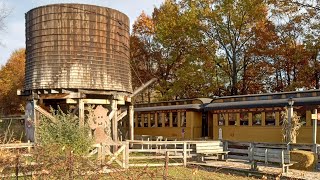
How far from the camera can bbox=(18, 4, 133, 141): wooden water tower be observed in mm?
20594

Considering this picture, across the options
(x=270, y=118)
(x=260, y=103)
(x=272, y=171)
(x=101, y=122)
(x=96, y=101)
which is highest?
(x=96, y=101)

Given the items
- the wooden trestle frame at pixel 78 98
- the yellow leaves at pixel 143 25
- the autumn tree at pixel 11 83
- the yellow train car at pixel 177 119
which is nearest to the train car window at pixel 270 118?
the yellow train car at pixel 177 119

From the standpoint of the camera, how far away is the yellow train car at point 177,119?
86.4 feet

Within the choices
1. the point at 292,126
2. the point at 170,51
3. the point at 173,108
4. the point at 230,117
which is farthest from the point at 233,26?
the point at 292,126

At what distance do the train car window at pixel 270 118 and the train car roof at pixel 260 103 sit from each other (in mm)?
472

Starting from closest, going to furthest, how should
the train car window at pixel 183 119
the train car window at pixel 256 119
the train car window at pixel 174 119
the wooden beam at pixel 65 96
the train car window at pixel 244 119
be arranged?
the wooden beam at pixel 65 96
the train car window at pixel 256 119
the train car window at pixel 244 119
the train car window at pixel 183 119
the train car window at pixel 174 119

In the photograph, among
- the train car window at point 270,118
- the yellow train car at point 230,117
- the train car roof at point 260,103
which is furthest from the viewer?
the train car window at point 270,118

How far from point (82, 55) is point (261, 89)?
1976cm

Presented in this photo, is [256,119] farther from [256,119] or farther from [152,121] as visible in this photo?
[152,121]

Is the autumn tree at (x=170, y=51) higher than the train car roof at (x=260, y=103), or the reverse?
the autumn tree at (x=170, y=51)

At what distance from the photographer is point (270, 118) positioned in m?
21.1

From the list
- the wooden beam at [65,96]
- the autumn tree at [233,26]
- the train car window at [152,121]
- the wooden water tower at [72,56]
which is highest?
the autumn tree at [233,26]

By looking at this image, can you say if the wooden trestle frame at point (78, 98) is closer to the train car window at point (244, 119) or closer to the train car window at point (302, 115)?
the train car window at point (244, 119)

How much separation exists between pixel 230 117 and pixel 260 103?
8.78 ft
